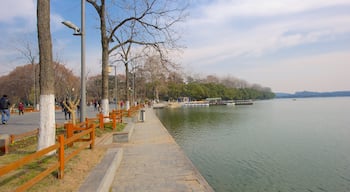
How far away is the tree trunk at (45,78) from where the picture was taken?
6.35m

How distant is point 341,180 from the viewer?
9305 mm

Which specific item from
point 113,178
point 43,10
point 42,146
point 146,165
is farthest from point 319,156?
point 43,10

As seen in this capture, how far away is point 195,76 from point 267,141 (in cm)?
9213

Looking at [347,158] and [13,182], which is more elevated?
[13,182]

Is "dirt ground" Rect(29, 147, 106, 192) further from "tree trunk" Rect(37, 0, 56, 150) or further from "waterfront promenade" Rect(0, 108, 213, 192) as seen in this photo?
"tree trunk" Rect(37, 0, 56, 150)

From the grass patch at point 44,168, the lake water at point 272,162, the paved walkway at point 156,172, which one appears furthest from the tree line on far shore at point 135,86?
the grass patch at point 44,168

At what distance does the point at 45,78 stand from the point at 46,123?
3.71 feet

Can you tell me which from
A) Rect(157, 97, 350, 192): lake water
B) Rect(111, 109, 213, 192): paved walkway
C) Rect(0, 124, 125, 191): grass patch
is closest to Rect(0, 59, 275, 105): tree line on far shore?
Rect(157, 97, 350, 192): lake water

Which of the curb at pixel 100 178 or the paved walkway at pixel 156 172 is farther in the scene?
the paved walkway at pixel 156 172

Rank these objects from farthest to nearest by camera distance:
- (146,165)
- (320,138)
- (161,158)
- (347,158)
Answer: (320,138) < (347,158) < (161,158) < (146,165)

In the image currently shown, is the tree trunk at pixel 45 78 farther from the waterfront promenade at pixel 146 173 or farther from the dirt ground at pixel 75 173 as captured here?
the waterfront promenade at pixel 146 173

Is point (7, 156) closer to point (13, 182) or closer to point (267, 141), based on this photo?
point (13, 182)

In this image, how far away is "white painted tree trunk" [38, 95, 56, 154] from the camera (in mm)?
6309

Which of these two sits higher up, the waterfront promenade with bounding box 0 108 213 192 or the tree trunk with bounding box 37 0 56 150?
the tree trunk with bounding box 37 0 56 150
